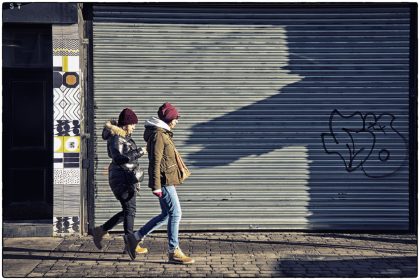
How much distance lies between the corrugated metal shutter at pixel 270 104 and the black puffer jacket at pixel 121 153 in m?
1.57

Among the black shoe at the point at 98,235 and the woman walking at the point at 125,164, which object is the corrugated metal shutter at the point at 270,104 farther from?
the woman walking at the point at 125,164

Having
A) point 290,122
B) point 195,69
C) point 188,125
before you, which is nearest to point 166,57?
point 195,69

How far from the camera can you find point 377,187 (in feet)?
33.8

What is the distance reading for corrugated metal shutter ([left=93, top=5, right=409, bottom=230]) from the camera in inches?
396

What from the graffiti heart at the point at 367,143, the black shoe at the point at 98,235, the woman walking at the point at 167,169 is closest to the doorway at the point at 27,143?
the black shoe at the point at 98,235

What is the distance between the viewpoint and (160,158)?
800cm

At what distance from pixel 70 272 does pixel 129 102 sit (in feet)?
10.3

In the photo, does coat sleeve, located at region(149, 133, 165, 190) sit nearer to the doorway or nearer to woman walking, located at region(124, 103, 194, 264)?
woman walking, located at region(124, 103, 194, 264)

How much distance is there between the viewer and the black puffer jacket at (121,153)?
8.42 meters

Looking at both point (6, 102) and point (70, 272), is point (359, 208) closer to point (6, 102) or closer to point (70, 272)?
point (70, 272)

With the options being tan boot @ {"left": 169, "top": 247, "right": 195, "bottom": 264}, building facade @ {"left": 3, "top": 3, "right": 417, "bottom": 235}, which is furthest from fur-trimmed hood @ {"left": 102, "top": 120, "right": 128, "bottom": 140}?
tan boot @ {"left": 169, "top": 247, "right": 195, "bottom": 264}

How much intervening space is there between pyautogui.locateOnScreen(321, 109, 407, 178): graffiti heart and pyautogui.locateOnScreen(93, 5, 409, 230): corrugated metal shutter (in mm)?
16

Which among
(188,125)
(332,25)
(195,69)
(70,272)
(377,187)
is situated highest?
(332,25)

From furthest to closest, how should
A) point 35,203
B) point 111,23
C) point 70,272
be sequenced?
point 35,203, point 111,23, point 70,272
